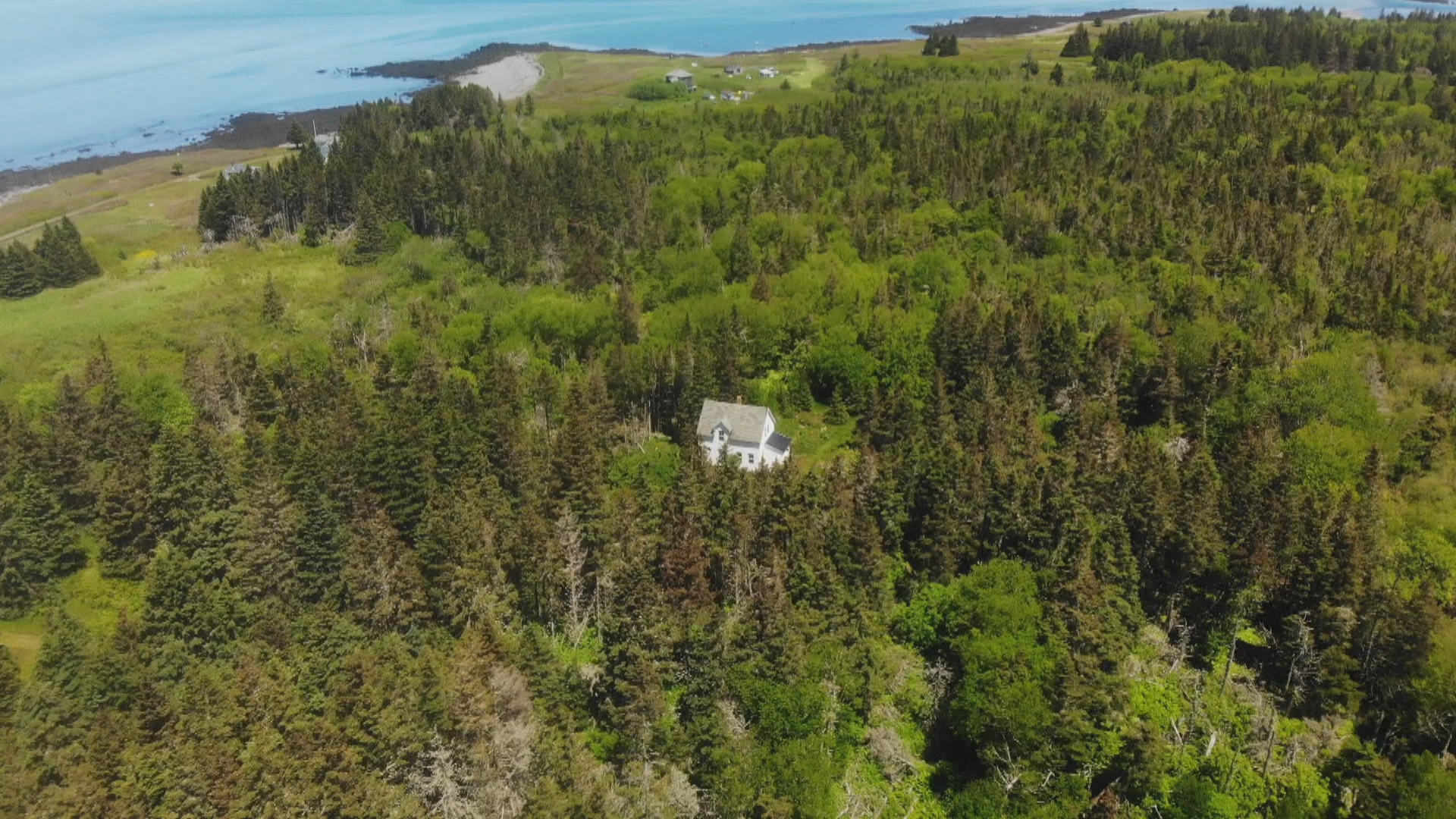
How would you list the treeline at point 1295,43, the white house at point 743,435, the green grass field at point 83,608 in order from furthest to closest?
the treeline at point 1295,43
the white house at point 743,435
the green grass field at point 83,608

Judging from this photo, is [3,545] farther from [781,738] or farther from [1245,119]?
[1245,119]

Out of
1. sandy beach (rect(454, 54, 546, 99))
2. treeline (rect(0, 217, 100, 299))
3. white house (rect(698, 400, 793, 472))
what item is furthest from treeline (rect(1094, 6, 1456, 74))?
treeline (rect(0, 217, 100, 299))

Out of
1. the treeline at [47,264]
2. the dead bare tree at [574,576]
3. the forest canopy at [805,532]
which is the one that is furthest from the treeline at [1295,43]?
the treeline at [47,264]

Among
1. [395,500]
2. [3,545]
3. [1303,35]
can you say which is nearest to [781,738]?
[395,500]

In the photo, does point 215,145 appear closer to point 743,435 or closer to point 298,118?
point 298,118

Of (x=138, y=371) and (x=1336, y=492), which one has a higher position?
(x=138, y=371)

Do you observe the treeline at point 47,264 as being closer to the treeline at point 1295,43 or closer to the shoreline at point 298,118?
the shoreline at point 298,118

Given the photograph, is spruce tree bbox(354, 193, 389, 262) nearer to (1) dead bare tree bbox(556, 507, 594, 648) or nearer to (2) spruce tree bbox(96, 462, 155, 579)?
(2) spruce tree bbox(96, 462, 155, 579)
